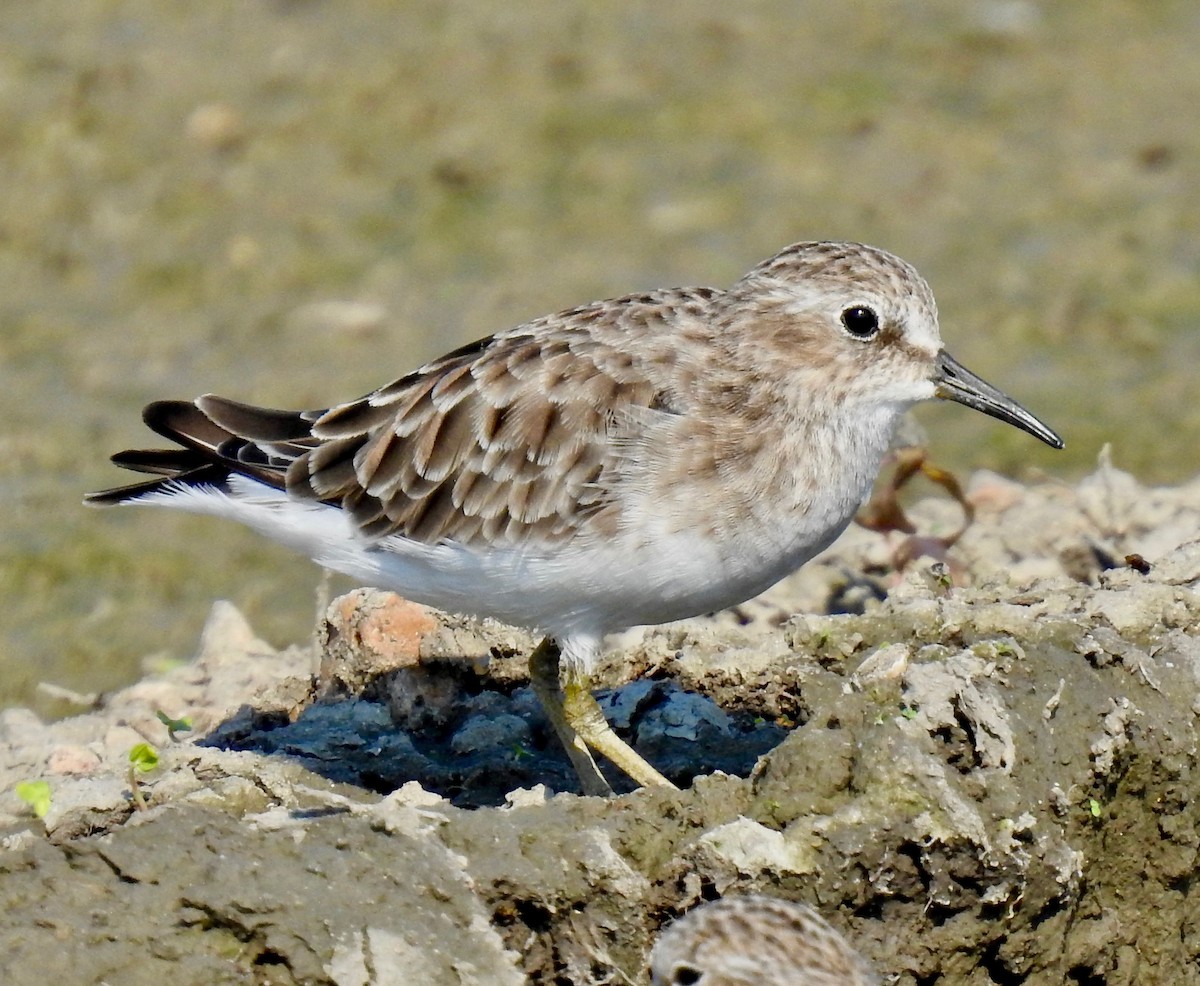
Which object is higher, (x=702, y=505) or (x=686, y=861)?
(x=702, y=505)

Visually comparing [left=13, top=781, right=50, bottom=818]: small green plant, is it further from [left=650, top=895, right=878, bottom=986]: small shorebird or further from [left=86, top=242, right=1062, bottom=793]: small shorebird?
[left=650, top=895, right=878, bottom=986]: small shorebird

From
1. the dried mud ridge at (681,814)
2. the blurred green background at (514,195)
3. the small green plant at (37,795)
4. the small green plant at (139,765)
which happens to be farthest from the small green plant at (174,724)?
the blurred green background at (514,195)

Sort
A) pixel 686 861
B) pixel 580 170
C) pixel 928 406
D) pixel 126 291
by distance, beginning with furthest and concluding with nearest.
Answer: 1. pixel 580 170
2. pixel 126 291
3. pixel 928 406
4. pixel 686 861

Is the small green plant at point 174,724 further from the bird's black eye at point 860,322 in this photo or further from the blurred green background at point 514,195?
the bird's black eye at point 860,322

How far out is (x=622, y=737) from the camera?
7184 millimetres

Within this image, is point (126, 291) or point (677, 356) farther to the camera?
point (126, 291)

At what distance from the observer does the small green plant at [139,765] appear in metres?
6.13

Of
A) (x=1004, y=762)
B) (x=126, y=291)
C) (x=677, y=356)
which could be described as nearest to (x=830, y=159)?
(x=126, y=291)

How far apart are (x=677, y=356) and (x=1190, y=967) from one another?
2.61 m

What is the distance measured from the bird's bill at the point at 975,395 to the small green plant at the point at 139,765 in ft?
9.41

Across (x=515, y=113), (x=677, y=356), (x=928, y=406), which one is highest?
(x=677, y=356)

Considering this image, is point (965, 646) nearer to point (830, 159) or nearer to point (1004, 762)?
point (1004, 762)

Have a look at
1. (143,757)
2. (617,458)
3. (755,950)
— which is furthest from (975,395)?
(143,757)

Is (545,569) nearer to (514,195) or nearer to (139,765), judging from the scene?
(139,765)
